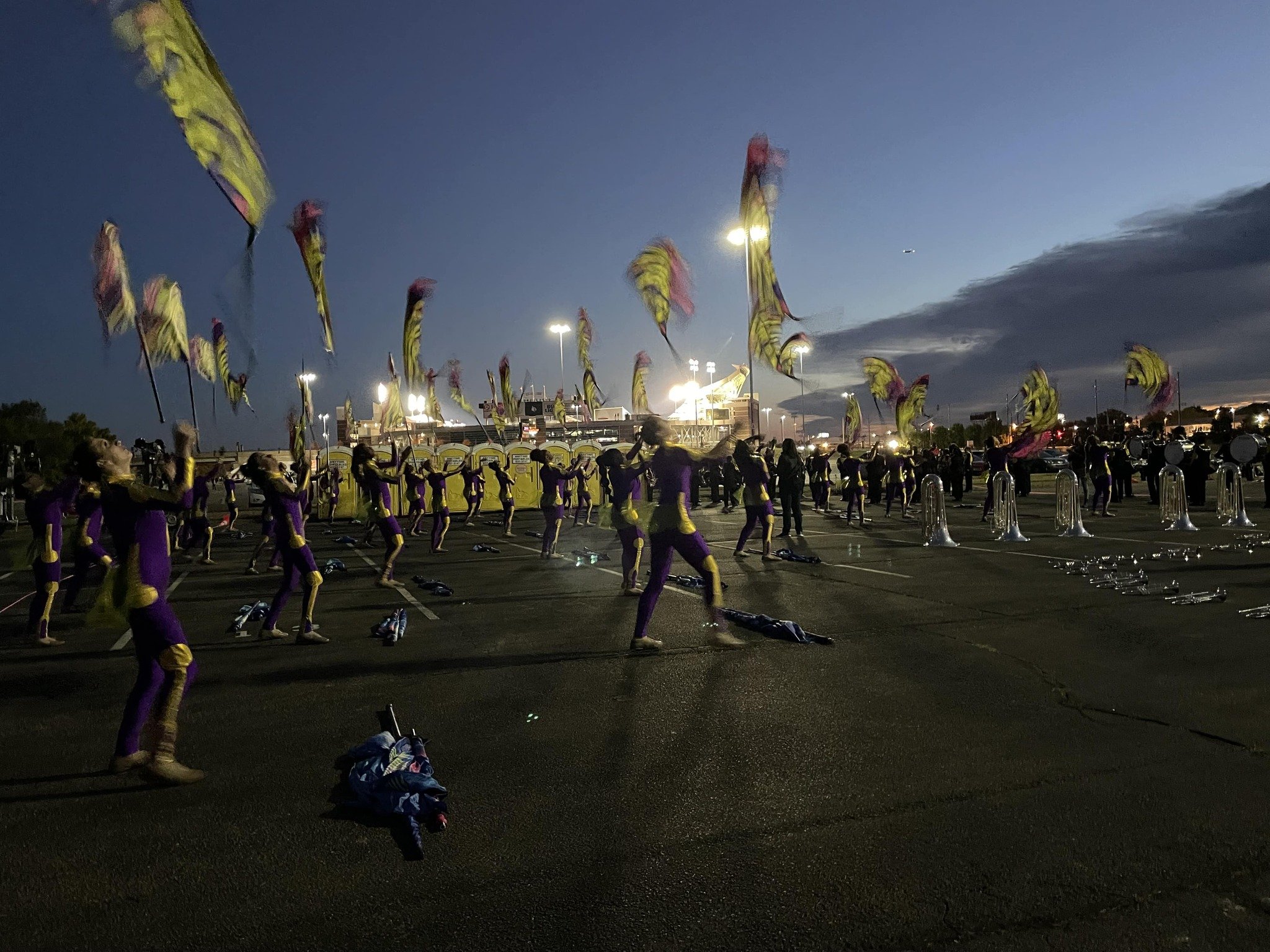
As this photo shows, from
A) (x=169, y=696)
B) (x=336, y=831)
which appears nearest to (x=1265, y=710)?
(x=336, y=831)

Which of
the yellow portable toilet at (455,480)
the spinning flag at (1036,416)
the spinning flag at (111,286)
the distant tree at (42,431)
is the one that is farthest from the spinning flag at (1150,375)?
the distant tree at (42,431)

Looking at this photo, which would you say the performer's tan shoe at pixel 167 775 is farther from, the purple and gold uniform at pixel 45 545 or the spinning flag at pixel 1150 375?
the spinning flag at pixel 1150 375

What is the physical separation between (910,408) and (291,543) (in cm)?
2327

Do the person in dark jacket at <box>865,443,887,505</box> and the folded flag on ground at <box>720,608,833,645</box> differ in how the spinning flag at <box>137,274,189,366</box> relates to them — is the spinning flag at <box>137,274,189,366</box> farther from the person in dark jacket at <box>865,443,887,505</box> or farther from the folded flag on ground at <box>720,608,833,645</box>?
the person in dark jacket at <box>865,443,887,505</box>

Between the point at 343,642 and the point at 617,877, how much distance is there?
5563mm

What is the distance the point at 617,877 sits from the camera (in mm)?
3369

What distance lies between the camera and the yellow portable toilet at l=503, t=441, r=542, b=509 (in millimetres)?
32562

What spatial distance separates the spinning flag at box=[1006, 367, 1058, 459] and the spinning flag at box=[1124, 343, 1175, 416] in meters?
11.5

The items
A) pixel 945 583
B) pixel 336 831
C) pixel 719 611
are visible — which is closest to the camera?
pixel 336 831

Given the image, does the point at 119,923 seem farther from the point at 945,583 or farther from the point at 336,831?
the point at 945,583

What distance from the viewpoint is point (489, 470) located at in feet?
105

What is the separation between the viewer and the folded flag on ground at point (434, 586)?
37.3ft

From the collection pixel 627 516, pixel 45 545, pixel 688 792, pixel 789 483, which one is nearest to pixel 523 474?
pixel 789 483

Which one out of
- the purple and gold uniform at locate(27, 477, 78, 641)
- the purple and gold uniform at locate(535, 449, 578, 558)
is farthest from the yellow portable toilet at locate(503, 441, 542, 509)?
the purple and gold uniform at locate(27, 477, 78, 641)
